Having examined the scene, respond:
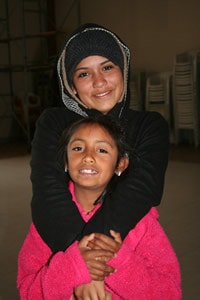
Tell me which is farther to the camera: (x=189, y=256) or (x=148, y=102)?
(x=148, y=102)

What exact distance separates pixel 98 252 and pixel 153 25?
5903 millimetres

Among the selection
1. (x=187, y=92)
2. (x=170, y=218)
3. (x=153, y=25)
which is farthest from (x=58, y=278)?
(x=153, y=25)

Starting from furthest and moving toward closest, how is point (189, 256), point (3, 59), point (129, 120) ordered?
1. point (3, 59)
2. point (189, 256)
3. point (129, 120)

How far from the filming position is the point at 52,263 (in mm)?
810

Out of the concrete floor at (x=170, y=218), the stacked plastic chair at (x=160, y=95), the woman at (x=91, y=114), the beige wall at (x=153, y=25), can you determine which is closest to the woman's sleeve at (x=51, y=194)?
the woman at (x=91, y=114)

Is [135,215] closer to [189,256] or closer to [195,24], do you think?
[189,256]

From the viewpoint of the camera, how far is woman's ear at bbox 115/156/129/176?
97cm

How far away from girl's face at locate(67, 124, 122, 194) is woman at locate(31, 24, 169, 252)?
4 centimetres

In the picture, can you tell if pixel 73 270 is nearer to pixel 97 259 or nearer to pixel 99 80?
pixel 97 259

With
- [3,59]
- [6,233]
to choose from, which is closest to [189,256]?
[6,233]

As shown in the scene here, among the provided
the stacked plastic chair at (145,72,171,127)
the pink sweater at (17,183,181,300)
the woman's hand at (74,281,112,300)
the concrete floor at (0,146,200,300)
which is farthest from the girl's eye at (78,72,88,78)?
the stacked plastic chair at (145,72,171,127)

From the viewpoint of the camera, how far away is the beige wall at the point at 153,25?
5.82 metres

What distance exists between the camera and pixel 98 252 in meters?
0.79

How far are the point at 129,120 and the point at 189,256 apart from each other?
3.81 ft
